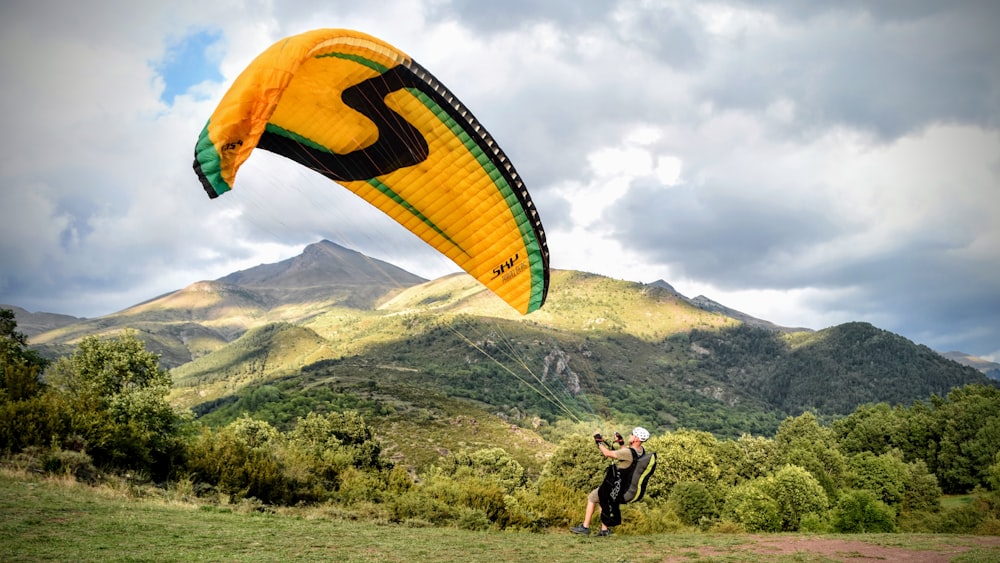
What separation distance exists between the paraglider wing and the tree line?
403 inches

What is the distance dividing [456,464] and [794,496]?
31824mm

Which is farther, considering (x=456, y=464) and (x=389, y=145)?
(x=456, y=464)

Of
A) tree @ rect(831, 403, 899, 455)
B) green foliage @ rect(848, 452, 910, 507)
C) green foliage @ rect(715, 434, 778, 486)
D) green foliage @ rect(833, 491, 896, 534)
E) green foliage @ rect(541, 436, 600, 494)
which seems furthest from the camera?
tree @ rect(831, 403, 899, 455)

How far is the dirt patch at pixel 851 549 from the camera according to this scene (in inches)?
590

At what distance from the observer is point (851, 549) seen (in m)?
17.0

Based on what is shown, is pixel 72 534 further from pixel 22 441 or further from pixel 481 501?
pixel 481 501

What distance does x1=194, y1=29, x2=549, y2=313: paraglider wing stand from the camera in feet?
28.8

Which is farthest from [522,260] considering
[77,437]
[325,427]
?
[325,427]

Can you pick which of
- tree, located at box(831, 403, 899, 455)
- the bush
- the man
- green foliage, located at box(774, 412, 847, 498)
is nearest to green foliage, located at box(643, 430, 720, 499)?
green foliage, located at box(774, 412, 847, 498)

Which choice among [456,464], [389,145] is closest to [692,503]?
[456,464]

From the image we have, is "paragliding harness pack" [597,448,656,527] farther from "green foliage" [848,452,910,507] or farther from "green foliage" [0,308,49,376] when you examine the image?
"green foliage" [848,452,910,507]

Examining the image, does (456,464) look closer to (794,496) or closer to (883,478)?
(794,496)

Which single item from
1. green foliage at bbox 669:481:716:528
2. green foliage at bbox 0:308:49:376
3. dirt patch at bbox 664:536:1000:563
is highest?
green foliage at bbox 0:308:49:376

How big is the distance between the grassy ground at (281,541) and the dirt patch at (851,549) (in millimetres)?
35
